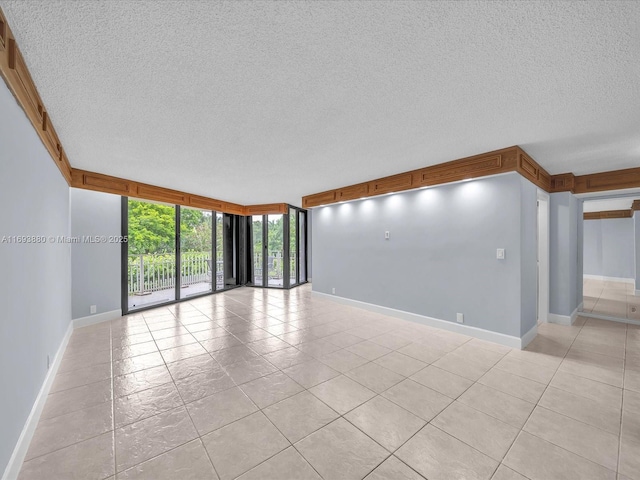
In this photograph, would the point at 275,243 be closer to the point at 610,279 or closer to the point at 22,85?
the point at 22,85

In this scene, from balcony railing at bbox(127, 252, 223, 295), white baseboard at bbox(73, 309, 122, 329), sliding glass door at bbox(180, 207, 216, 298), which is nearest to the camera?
white baseboard at bbox(73, 309, 122, 329)

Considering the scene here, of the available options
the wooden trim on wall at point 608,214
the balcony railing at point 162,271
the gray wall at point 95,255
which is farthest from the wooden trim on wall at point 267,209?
the wooden trim on wall at point 608,214

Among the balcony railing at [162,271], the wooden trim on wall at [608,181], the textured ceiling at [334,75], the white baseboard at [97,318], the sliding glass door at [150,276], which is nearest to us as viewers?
the textured ceiling at [334,75]

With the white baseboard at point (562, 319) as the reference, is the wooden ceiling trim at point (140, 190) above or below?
above

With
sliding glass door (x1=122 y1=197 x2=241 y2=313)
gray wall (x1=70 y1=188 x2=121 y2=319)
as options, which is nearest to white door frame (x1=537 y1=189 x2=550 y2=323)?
sliding glass door (x1=122 y1=197 x2=241 y2=313)

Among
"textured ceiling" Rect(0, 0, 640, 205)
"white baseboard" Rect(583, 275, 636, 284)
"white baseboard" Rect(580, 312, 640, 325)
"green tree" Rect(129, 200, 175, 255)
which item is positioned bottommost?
"white baseboard" Rect(580, 312, 640, 325)

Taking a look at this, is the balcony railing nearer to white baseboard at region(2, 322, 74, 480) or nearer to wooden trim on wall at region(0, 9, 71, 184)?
white baseboard at region(2, 322, 74, 480)

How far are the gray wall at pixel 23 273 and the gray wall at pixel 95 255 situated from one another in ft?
5.60

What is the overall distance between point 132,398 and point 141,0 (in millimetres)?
2911

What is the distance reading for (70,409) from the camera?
2135 millimetres

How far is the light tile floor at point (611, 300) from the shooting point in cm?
505

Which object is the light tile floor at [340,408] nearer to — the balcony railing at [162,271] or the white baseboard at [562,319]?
the white baseboard at [562,319]

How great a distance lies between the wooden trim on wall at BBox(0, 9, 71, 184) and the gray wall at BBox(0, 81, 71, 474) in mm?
68

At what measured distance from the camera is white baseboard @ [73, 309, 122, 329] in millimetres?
4250
